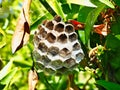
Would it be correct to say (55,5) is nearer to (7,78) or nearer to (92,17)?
(92,17)

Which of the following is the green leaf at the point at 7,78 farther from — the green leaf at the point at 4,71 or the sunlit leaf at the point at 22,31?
the sunlit leaf at the point at 22,31

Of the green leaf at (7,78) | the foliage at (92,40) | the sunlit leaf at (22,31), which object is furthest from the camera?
the green leaf at (7,78)

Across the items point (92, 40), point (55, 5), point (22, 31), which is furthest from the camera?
point (92, 40)

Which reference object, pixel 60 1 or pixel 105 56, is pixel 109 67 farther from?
pixel 60 1

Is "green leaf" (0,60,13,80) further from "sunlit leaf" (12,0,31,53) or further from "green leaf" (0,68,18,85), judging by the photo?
"sunlit leaf" (12,0,31,53)

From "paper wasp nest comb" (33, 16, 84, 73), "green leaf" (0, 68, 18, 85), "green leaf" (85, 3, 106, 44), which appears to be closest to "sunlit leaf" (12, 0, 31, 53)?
"paper wasp nest comb" (33, 16, 84, 73)

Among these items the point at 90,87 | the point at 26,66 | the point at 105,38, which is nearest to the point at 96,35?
the point at 105,38

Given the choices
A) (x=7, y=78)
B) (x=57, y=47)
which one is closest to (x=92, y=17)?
(x=57, y=47)

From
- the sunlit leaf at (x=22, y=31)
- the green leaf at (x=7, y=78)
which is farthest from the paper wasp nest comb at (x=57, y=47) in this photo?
the green leaf at (x=7, y=78)
